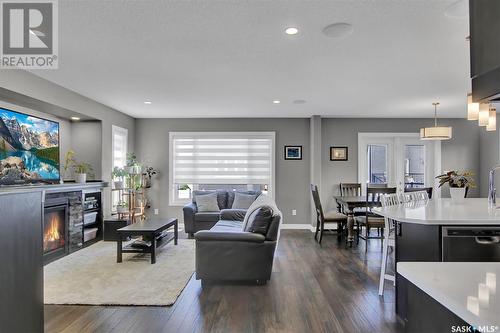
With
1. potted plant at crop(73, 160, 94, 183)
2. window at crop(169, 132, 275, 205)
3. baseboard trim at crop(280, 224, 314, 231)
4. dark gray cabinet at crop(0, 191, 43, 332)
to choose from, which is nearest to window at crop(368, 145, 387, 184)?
baseboard trim at crop(280, 224, 314, 231)

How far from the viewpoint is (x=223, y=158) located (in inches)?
284

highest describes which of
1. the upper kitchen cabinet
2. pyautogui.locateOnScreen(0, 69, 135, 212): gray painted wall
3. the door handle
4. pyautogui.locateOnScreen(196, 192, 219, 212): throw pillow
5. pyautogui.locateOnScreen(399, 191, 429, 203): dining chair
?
pyautogui.locateOnScreen(0, 69, 135, 212): gray painted wall

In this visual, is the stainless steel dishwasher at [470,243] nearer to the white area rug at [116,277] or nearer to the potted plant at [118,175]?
the white area rug at [116,277]

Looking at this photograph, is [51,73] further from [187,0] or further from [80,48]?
[187,0]

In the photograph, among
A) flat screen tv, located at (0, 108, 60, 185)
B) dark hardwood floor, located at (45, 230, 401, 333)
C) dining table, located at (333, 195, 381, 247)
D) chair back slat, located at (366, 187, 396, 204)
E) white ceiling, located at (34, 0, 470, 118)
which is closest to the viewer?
white ceiling, located at (34, 0, 470, 118)

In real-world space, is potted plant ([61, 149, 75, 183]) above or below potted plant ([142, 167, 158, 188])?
above

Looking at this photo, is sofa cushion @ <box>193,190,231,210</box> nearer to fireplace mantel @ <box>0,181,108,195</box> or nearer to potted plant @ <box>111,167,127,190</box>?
potted plant @ <box>111,167,127,190</box>

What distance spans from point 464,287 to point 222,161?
647 centimetres

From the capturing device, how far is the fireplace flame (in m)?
4.39

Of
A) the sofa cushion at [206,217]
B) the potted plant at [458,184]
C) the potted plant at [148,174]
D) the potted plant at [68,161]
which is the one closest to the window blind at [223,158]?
the potted plant at [148,174]

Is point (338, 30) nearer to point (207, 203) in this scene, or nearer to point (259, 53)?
point (259, 53)

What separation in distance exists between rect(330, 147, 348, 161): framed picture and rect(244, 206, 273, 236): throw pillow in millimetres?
4089

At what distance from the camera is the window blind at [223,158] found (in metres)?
7.20

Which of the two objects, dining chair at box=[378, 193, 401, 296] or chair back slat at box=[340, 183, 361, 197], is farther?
chair back slat at box=[340, 183, 361, 197]
